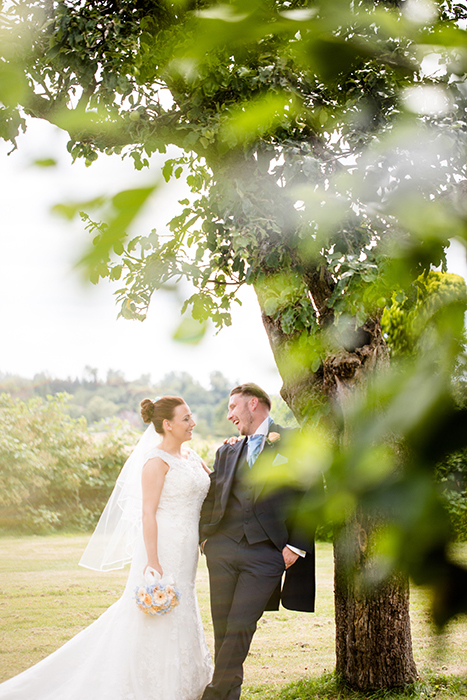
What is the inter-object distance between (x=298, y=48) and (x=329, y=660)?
4793 millimetres

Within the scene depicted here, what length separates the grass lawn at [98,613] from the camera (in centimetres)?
368

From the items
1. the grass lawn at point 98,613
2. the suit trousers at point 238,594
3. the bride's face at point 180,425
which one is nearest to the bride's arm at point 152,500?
the bride's face at point 180,425

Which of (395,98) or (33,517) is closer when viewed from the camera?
(395,98)

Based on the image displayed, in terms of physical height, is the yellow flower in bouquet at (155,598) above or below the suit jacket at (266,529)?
below

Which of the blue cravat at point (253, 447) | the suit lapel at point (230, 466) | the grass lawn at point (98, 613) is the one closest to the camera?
the blue cravat at point (253, 447)

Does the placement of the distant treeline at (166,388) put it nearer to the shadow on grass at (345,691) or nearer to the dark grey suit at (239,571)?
the dark grey suit at (239,571)

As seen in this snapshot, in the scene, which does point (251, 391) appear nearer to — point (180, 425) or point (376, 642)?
point (180, 425)

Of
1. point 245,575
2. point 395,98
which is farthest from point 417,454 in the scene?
point 245,575

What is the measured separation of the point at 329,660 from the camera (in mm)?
4379

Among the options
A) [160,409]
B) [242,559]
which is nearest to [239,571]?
[242,559]

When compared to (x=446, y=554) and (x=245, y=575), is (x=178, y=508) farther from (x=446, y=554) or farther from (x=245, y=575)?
(x=446, y=554)

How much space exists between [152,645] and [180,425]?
115 centimetres

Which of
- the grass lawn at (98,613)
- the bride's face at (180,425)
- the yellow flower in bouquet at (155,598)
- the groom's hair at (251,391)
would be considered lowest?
the grass lawn at (98,613)

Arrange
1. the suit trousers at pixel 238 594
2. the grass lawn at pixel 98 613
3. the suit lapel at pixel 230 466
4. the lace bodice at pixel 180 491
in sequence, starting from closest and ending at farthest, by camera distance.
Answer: the suit trousers at pixel 238 594, the suit lapel at pixel 230 466, the lace bodice at pixel 180 491, the grass lawn at pixel 98 613
